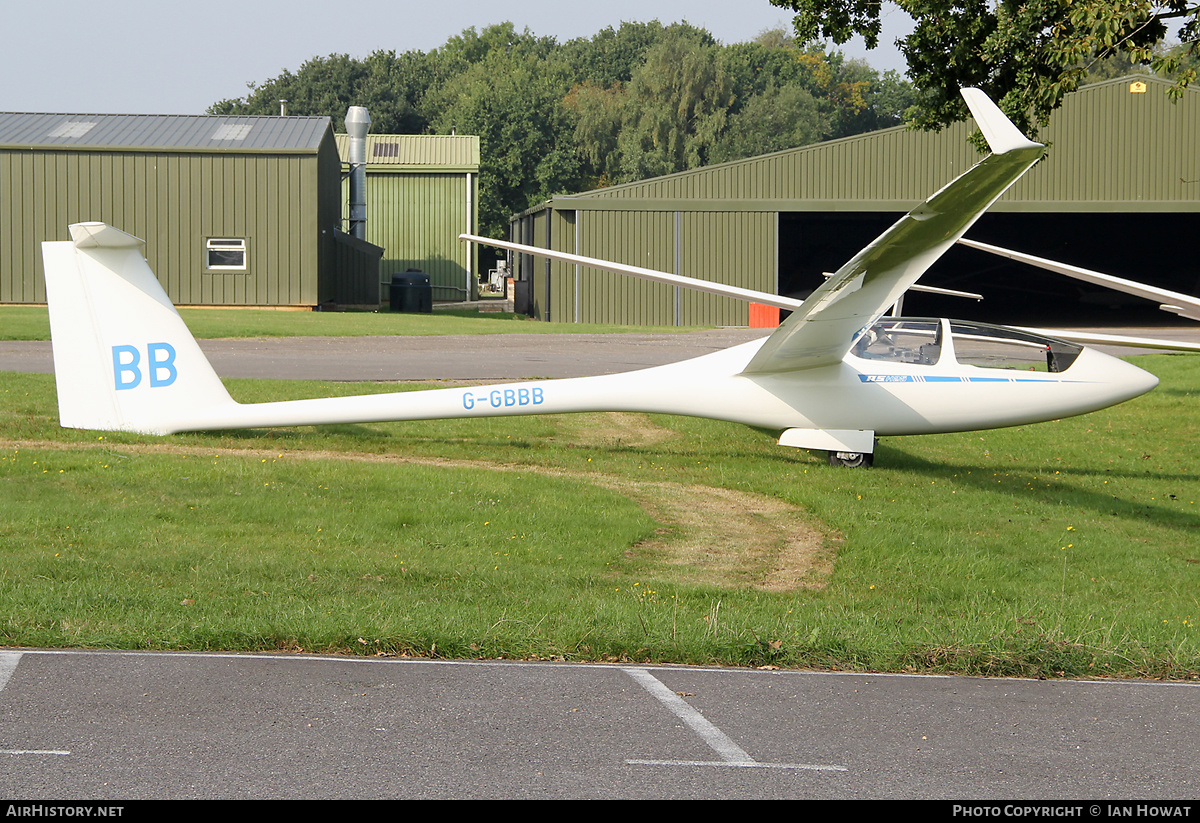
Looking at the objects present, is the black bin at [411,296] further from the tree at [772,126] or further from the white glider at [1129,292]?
the tree at [772,126]

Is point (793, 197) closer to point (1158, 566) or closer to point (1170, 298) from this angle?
point (1170, 298)

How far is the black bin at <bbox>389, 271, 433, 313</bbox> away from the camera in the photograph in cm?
4384

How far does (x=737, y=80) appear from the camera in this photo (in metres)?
102

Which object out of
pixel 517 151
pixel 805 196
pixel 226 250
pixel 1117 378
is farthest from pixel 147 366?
pixel 517 151

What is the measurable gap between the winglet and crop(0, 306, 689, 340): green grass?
20.5 m

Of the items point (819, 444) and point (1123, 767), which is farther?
point (819, 444)

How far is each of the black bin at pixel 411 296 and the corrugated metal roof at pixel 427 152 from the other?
50.2 ft

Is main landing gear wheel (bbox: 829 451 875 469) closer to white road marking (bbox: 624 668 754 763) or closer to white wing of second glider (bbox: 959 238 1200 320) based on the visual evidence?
white wing of second glider (bbox: 959 238 1200 320)

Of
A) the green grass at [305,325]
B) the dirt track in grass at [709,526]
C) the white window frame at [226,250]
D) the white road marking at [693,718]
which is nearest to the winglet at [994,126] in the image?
the dirt track in grass at [709,526]

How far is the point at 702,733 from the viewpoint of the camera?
16.3 ft

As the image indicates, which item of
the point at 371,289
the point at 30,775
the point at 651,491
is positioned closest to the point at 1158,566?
the point at 651,491

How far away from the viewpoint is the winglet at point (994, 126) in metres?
7.67

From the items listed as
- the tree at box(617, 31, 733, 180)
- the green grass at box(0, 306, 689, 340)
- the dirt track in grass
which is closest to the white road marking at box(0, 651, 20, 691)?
the dirt track in grass

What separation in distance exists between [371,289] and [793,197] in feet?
60.0
